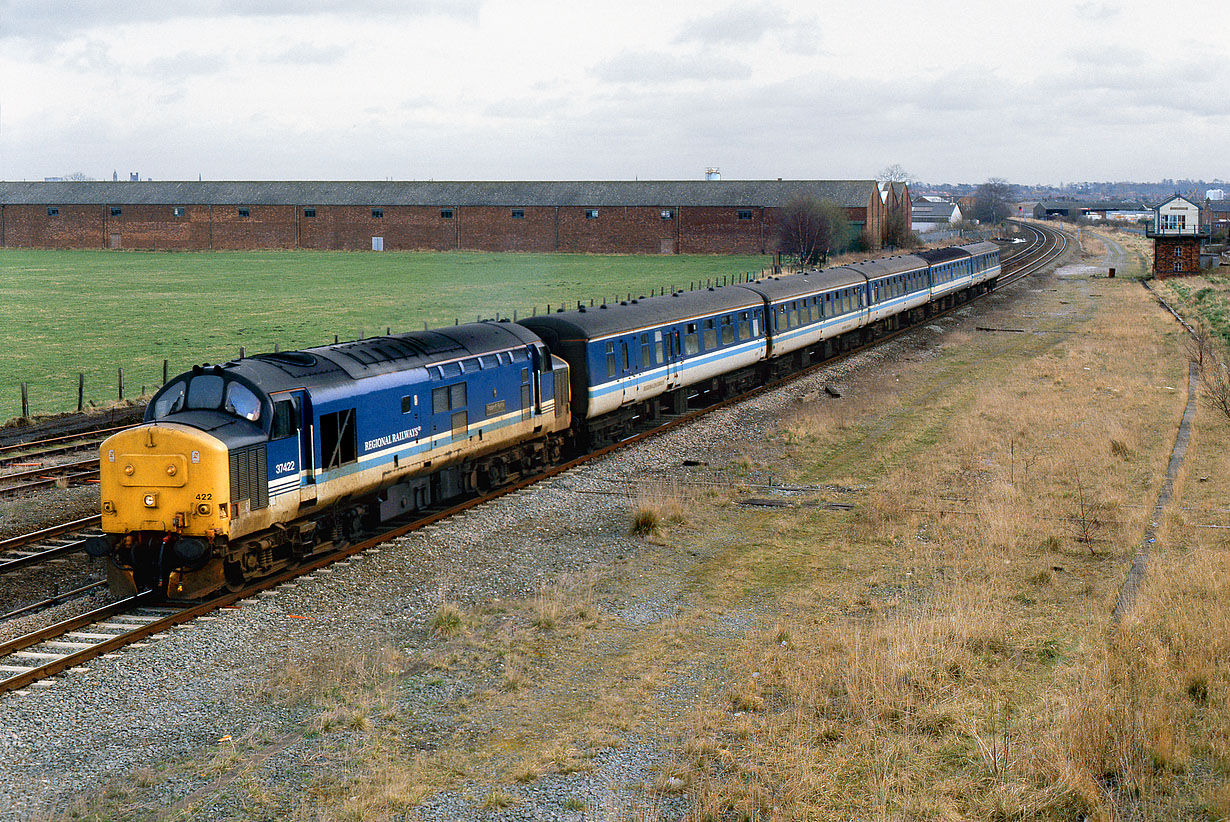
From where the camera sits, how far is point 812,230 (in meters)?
95.1

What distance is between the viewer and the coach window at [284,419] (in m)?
16.6

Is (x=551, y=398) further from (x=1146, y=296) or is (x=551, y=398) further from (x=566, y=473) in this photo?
(x=1146, y=296)

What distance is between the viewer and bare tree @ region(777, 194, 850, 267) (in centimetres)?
9500

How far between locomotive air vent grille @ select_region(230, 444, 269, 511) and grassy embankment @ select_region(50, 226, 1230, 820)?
3111mm

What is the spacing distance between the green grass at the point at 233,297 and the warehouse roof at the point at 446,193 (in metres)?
6.04

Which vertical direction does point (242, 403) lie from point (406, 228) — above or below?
below

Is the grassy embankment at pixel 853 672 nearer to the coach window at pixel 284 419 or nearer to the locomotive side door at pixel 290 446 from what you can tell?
the locomotive side door at pixel 290 446

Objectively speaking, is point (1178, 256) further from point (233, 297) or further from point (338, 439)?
point (338, 439)

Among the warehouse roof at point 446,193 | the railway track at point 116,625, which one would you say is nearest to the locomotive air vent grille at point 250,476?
the railway track at point 116,625

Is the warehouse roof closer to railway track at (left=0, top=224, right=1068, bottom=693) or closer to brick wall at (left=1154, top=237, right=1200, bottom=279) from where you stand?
brick wall at (left=1154, top=237, right=1200, bottom=279)

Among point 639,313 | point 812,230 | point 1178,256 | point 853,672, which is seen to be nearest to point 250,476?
point 853,672

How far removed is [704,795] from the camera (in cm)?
1012

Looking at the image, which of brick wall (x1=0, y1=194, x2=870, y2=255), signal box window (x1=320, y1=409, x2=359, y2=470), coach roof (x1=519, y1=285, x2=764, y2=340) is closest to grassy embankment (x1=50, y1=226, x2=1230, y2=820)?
signal box window (x1=320, y1=409, x2=359, y2=470)

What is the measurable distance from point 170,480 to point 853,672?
952 centimetres
